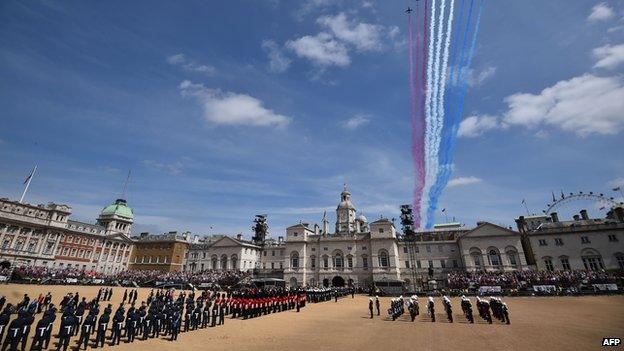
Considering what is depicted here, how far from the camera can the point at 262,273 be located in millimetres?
62688

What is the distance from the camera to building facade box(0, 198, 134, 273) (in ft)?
188

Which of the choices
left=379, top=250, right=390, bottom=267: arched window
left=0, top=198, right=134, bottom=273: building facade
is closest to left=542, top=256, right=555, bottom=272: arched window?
left=379, top=250, right=390, bottom=267: arched window

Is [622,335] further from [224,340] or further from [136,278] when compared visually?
[136,278]

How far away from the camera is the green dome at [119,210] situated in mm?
83056

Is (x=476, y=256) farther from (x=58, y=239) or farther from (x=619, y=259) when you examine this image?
(x=58, y=239)

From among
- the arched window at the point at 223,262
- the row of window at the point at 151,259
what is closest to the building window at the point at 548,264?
the arched window at the point at 223,262

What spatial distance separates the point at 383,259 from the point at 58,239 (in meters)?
66.8

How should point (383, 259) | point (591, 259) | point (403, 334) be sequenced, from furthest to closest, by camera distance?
1. point (383, 259)
2. point (591, 259)
3. point (403, 334)

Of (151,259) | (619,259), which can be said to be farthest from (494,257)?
(151,259)

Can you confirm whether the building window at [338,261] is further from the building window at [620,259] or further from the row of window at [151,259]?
the row of window at [151,259]

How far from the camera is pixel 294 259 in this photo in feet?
200

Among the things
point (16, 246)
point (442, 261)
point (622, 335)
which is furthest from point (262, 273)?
point (622, 335)

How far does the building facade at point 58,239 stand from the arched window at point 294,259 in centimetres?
4604

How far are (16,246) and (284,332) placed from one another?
68.3 metres
